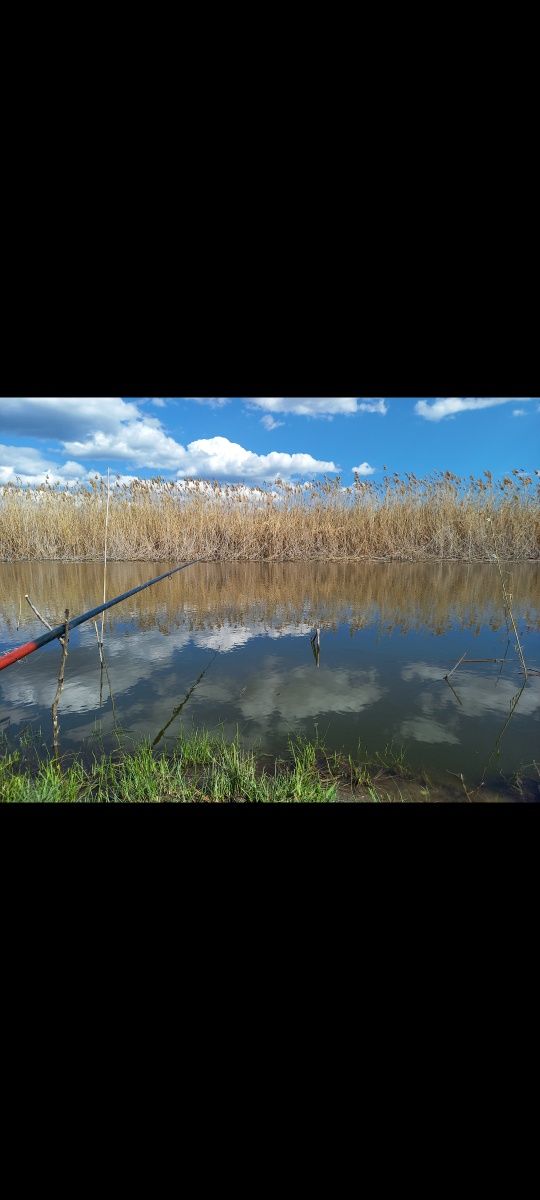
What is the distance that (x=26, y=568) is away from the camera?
8117 mm

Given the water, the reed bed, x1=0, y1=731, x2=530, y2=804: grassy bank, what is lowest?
x1=0, y1=731, x2=530, y2=804: grassy bank

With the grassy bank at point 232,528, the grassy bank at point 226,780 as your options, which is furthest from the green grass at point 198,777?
the grassy bank at point 232,528

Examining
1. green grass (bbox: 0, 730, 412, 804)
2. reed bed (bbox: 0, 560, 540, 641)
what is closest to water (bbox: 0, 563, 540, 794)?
reed bed (bbox: 0, 560, 540, 641)

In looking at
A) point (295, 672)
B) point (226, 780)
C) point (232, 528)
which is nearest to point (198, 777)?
point (226, 780)

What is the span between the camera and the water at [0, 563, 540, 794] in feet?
7.94

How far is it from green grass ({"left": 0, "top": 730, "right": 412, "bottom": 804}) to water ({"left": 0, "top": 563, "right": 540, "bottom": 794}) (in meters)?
0.15

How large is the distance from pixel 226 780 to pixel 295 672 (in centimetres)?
147

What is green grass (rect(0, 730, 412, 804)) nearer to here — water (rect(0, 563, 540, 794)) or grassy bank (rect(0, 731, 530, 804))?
grassy bank (rect(0, 731, 530, 804))
